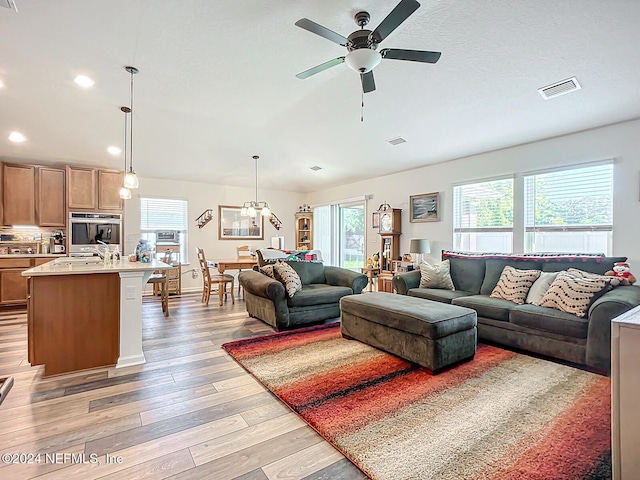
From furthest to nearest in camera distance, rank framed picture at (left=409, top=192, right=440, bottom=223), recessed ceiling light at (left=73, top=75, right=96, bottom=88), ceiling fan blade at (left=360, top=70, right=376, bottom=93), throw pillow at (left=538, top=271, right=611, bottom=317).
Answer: framed picture at (left=409, top=192, right=440, bottom=223)
recessed ceiling light at (left=73, top=75, right=96, bottom=88)
throw pillow at (left=538, top=271, right=611, bottom=317)
ceiling fan blade at (left=360, top=70, right=376, bottom=93)

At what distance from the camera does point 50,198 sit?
561cm

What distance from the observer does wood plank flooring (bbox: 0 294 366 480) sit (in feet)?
5.34

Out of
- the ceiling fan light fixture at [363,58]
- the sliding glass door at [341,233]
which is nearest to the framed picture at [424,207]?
the sliding glass door at [341,233]

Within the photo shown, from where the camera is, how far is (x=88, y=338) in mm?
2855

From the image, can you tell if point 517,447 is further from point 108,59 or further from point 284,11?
point 108,59

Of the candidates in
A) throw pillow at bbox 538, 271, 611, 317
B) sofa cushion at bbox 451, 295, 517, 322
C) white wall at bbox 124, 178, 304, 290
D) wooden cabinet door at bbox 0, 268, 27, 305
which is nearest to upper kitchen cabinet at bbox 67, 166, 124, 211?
white wall at bbox 124, 178, 304, 290

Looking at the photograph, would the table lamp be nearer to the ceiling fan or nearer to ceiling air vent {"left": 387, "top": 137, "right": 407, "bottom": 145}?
ceiling air vent {"left": 387, "top": 137, "right": 407, "bottom": 145}

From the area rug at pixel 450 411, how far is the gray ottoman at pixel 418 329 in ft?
0.40

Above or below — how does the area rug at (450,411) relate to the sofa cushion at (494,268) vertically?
below

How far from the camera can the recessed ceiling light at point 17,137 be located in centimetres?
467

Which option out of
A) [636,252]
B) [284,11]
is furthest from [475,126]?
[284,11]

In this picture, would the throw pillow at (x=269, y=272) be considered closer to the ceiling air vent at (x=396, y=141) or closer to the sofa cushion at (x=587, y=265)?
the ceiling air vent at (x=396, y=141)

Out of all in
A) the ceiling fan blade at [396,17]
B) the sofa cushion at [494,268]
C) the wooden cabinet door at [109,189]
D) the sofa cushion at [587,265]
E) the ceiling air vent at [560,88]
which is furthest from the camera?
the wooden cabinet door at [109,189]

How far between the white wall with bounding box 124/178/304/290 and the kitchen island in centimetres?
395
